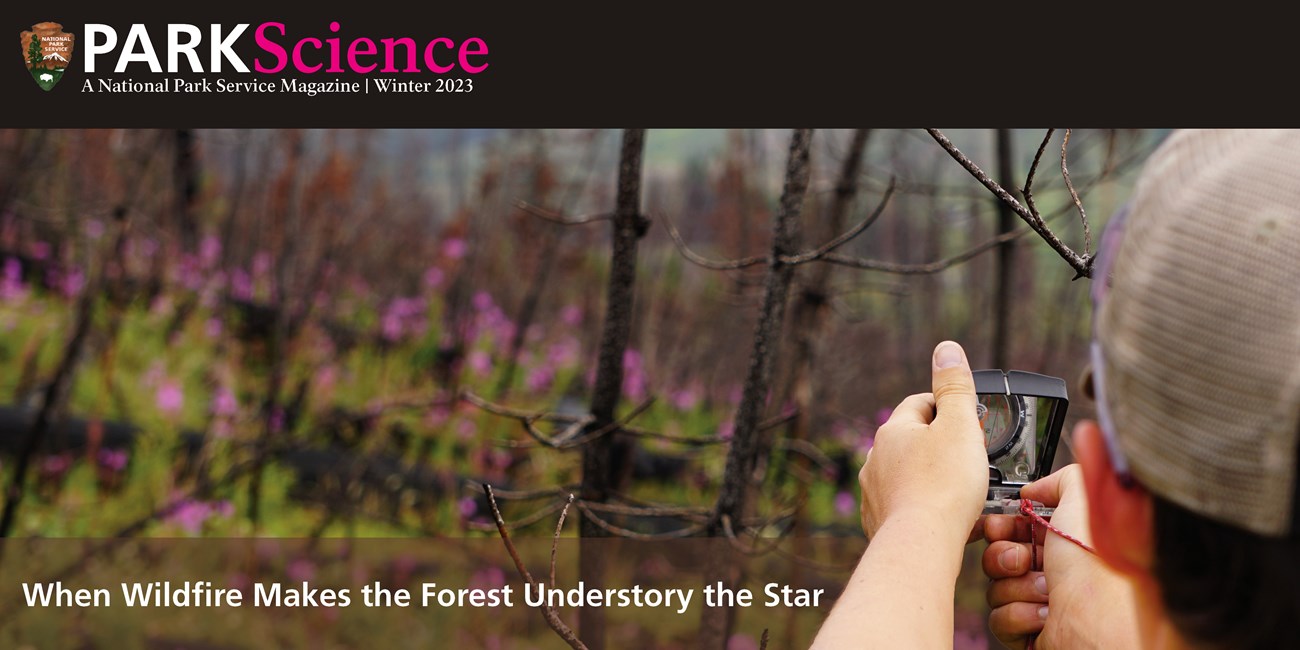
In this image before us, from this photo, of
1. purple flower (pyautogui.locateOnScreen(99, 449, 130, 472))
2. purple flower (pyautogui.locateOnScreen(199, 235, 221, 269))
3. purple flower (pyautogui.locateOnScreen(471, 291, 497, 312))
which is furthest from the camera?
purple flower (pyautogui.locateOnScreen(471, 291, 497, 312))

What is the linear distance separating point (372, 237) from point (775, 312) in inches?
234

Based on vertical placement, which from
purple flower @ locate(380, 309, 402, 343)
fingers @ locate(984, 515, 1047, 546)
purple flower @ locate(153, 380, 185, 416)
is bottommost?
purple flower @ locate(153, 380, 185, 416)

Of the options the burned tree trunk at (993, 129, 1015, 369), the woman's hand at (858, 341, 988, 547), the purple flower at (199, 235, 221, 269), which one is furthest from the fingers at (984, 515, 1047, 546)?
the purple flower at (199, 235, 221, 269)

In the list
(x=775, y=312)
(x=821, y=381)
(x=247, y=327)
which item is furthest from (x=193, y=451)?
(x=775, y=312)

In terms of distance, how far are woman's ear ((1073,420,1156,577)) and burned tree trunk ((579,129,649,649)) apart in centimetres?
142

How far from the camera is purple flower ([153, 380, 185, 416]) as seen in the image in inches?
200

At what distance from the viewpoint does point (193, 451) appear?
5031mm

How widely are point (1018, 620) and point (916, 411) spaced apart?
0.29 m

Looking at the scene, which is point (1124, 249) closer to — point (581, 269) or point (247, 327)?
point (247, 327)

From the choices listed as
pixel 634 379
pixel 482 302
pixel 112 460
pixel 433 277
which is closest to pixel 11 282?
pixel 112 460

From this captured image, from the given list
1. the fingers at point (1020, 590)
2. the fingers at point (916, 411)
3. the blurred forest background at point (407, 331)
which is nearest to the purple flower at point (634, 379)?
the blurred forest background at point (407, 331)

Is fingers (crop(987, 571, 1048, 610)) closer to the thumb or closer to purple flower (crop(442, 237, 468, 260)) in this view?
the thumb

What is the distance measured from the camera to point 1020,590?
1084 mm
